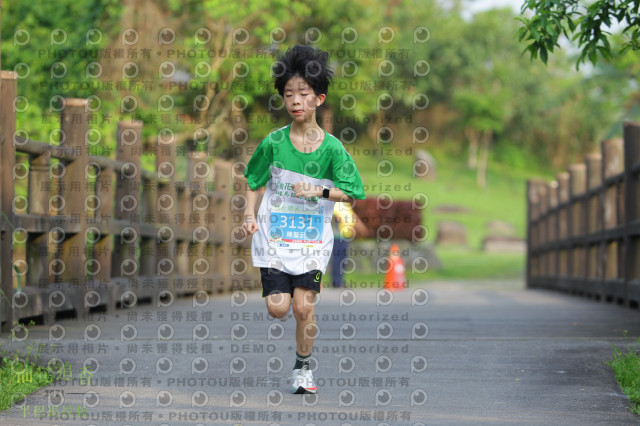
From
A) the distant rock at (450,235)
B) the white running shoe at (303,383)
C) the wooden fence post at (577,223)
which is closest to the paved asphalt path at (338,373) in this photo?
the white running shoe at (303,383)

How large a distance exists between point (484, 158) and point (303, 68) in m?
54.0

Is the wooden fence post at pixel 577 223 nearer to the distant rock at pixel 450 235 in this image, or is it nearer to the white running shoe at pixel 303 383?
the white running shoe at pixel 303 383

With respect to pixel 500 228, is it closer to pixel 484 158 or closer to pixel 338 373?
pixel 484 158

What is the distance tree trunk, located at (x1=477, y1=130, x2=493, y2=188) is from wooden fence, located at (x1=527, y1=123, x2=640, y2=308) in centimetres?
3650

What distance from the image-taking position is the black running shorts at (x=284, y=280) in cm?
567

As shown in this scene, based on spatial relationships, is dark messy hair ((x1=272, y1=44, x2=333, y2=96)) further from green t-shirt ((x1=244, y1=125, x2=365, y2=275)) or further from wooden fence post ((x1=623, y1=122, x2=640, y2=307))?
wooden fence post ((x1=623, y1=122, x2=640, y2=307))

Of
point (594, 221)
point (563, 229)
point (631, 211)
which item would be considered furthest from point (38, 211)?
point (563, 229)

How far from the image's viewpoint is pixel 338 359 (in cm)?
658

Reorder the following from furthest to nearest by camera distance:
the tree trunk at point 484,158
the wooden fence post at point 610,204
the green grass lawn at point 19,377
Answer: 1. the tree trunk at point 484,158
2. the wooden fence post at point 610,204
3. the green grass lawn at point 19,377

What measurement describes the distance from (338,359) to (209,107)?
19140mm

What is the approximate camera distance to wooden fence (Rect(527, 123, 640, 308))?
10.6 meters

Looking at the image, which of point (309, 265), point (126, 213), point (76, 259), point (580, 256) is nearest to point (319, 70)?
point (309, 265)

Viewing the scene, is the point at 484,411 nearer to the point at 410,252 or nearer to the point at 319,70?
the point at 319,70

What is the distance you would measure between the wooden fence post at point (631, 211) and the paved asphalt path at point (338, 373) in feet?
4.96
